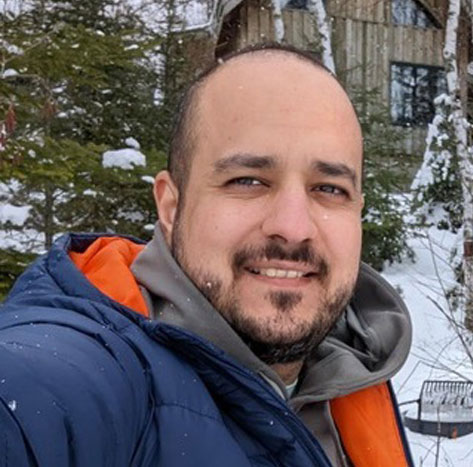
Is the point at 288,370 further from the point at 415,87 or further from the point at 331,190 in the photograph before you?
Result: the point at 415,87

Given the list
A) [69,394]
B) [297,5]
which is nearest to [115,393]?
[69,394]

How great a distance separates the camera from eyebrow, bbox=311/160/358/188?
167 centimetres

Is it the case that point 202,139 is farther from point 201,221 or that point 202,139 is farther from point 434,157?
point 434,157

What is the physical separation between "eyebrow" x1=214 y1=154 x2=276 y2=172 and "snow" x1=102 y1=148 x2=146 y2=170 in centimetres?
664

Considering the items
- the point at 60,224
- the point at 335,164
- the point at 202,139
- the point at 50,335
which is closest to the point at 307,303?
the point at 335,164

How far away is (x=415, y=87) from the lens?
2262 centimetres

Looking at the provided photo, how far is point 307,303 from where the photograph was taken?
5.52 feet

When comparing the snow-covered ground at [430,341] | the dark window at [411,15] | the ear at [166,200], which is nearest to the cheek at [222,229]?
the ear at [166,200]

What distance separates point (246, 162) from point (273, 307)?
299 millimetres

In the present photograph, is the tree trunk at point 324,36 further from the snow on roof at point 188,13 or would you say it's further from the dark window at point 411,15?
the dark window at point 411,15

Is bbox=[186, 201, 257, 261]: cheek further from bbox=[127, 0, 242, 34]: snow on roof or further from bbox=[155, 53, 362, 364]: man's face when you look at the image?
bbox=[127, 0, 242, 34]: snow on roof

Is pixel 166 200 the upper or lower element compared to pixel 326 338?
upper

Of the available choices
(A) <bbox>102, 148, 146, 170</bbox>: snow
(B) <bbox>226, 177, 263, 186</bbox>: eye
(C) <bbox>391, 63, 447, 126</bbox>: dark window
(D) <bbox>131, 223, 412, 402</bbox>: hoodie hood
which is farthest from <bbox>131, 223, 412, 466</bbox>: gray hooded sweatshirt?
(C) <bbox>391, 63, 447, 126</bbox>: dark window

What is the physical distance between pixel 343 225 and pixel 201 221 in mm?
304
